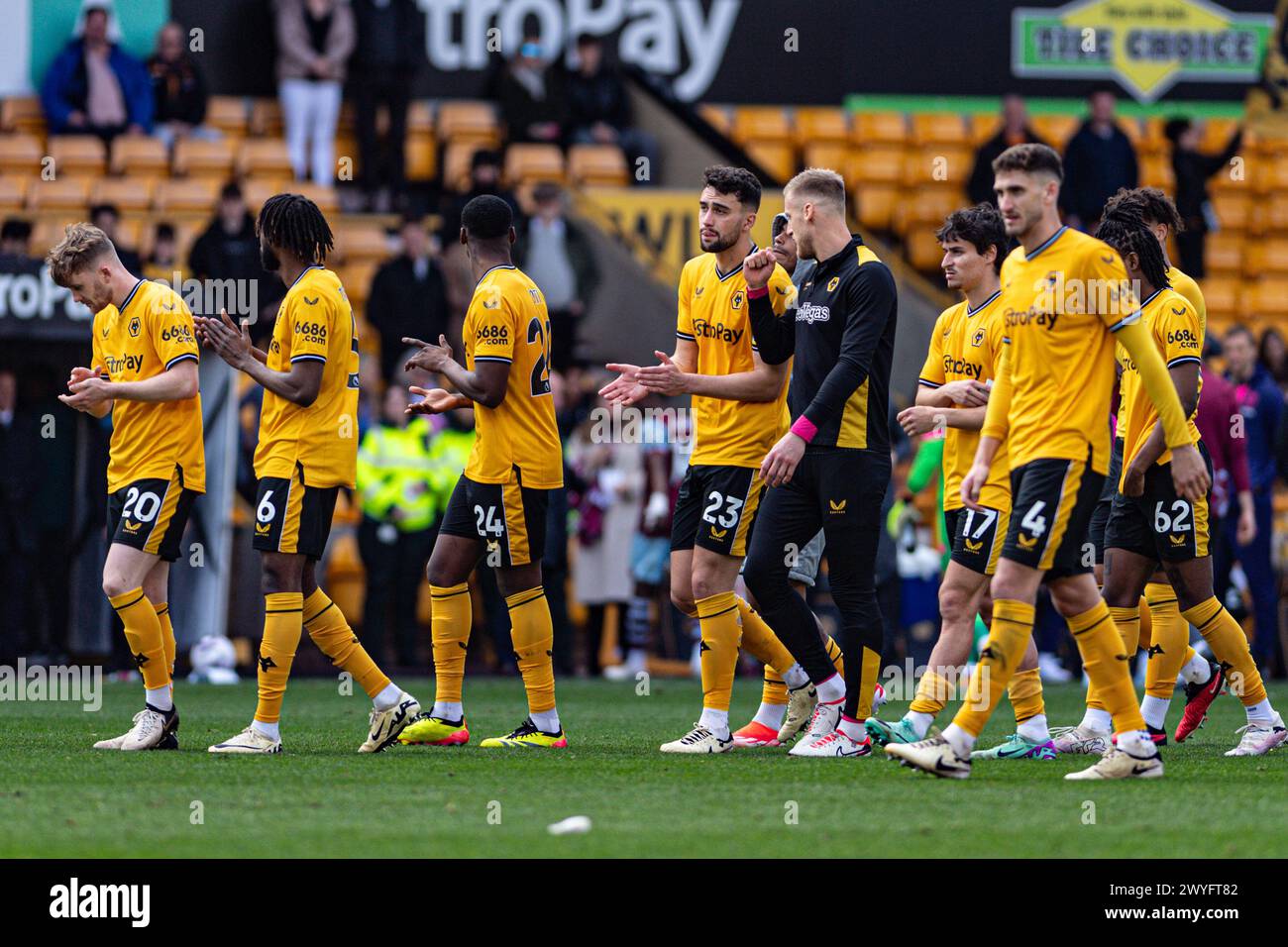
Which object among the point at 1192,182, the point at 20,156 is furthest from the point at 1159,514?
the point at 20,156

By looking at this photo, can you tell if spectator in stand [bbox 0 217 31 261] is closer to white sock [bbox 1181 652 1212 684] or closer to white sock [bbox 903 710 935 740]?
white sock [bbox 903 710 935 740]

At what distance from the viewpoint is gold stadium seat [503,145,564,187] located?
64.0 ft

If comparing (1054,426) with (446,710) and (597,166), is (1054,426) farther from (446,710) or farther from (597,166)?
(597,166)

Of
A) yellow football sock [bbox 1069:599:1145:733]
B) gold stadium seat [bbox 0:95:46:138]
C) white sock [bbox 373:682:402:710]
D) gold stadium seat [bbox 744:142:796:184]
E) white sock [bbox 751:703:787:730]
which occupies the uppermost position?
gold stadium seat [bbox 0:95:46:138]

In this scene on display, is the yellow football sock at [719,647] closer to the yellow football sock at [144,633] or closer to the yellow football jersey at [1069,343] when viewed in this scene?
the yellow football jersey at [1069,343]

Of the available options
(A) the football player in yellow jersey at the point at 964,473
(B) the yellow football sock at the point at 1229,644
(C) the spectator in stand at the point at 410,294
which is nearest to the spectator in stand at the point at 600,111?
(C) the spectator in stand at the point at 410,294

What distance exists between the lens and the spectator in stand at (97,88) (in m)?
18.4

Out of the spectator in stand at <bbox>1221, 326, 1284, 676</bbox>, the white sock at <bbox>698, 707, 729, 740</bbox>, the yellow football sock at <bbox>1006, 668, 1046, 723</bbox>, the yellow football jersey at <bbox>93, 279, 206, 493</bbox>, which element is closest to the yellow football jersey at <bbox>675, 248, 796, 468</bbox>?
the white sock at <bbox>698, 707, 729, 740</bbox>

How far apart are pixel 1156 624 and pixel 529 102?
1188 cm

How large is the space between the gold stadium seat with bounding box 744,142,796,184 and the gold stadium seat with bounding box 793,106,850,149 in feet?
0.62

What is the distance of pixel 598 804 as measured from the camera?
6.60 metres

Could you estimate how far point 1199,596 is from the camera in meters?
8.53

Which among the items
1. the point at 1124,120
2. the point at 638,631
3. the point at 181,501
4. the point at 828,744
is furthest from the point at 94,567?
the point at 1124,120

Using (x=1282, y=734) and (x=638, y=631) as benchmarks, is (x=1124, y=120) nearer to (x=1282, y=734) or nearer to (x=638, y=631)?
(x=638, y=631)
